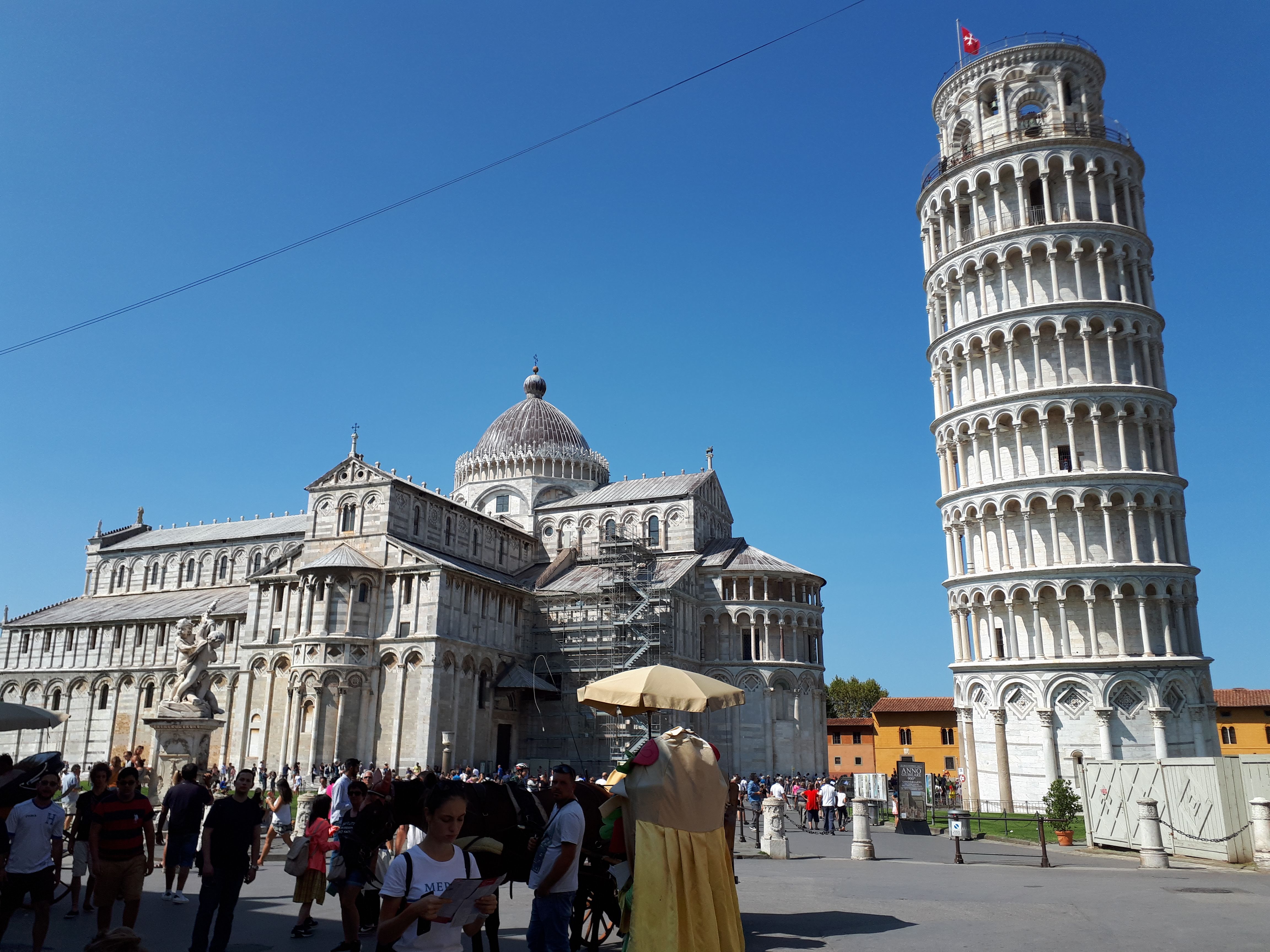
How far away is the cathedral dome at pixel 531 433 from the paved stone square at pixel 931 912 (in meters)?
48.8

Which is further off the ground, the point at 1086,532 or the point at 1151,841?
the point at 1086,532

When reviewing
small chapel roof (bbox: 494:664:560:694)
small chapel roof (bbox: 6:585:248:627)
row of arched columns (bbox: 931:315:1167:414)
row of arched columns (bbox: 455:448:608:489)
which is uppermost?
row of arched columns (bbox: 455:448:608:489)

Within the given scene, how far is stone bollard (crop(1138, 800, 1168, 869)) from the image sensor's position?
1773 cm

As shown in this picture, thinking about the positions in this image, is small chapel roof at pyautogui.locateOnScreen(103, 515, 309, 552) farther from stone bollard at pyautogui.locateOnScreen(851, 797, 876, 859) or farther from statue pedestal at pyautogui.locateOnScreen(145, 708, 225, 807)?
stone bollard at pyautogui.locateOnScreen(851, 797, 876, 859)

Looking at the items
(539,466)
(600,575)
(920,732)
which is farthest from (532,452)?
(920,732)

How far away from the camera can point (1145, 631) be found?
34.8 meters

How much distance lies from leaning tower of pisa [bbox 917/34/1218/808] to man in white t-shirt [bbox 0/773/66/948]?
3331 cm

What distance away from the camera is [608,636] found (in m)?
49.9

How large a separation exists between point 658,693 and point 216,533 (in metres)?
62.6

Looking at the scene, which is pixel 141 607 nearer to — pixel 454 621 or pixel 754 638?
pixel 454 621

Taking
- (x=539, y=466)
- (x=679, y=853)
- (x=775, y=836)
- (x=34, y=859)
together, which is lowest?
(x=775, y=836)

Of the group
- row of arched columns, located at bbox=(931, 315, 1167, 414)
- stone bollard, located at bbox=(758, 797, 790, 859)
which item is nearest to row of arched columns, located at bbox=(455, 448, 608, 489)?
row of arched columns, located at bbox=(931, 315, 1167, 414)

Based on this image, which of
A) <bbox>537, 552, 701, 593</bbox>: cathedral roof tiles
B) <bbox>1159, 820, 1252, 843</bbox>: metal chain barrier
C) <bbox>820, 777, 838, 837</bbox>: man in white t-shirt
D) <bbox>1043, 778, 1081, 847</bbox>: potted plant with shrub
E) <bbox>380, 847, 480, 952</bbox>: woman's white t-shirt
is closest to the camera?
<bbox>380, 847, 480, 952</bbox>: woman's white t-shirt

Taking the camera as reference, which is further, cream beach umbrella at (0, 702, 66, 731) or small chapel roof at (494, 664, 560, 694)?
small chapel roof at (494, 664, 560, 694)
